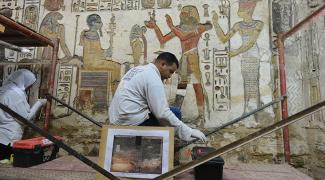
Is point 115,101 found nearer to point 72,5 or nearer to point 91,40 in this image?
point 91,40

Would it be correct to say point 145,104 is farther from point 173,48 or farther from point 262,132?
point 173,48

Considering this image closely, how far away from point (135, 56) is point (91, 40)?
789mm

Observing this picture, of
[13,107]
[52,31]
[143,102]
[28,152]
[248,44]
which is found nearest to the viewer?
[143,102]

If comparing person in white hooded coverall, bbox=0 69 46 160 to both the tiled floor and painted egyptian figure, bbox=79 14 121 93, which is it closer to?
the tiled floor

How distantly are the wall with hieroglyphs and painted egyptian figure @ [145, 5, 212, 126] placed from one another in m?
0.02

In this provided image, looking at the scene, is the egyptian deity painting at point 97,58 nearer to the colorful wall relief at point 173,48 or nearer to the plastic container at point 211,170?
the colorful wall relief at point 173,48

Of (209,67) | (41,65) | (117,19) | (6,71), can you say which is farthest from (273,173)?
Result: (6,71)

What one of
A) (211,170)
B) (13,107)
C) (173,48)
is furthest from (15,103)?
(211,170)

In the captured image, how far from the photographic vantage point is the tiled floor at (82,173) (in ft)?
9.53

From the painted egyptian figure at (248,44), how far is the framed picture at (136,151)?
2.04m

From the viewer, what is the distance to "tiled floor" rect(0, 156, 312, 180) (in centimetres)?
290

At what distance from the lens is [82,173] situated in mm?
3078

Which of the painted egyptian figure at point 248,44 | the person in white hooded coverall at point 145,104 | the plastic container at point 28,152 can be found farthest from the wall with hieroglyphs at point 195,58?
the person in white hooded coverall at point 145,104

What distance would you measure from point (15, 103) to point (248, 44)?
11.3 feet
